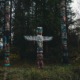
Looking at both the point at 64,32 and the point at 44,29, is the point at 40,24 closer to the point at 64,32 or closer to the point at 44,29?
the point at 44,29

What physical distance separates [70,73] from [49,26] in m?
7.94

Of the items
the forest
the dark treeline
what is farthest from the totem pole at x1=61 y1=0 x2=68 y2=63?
the dark treeline

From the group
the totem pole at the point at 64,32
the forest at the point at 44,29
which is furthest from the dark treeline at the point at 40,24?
the totem pole at the point at 64,32

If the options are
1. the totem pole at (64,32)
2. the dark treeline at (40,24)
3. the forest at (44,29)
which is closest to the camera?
the totem pole at (64,32)

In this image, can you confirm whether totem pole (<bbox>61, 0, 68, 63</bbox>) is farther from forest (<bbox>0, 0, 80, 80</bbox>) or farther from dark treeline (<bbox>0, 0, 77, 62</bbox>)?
dark treeline (<bbox>0, 0, 77, 62</bbox>)

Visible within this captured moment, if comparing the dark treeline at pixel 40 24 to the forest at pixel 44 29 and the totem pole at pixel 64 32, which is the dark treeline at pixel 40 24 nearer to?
the forest at pixel 44 29

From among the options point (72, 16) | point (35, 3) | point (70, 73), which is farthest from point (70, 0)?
point (70, 73)

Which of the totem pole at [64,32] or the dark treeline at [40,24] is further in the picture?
the dark treeline at [40,24]

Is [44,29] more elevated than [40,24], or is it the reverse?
[40,24]

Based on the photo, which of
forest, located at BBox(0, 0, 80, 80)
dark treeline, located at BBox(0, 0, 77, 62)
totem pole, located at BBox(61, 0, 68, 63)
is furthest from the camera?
dark treeline, located at BBox(0, 0, 77, 62)

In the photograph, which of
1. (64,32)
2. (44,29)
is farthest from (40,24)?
(64,32)

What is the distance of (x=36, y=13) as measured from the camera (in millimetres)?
22547

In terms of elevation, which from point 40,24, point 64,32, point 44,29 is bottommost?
point 64,32

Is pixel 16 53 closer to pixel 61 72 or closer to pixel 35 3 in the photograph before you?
pixel 35 3
